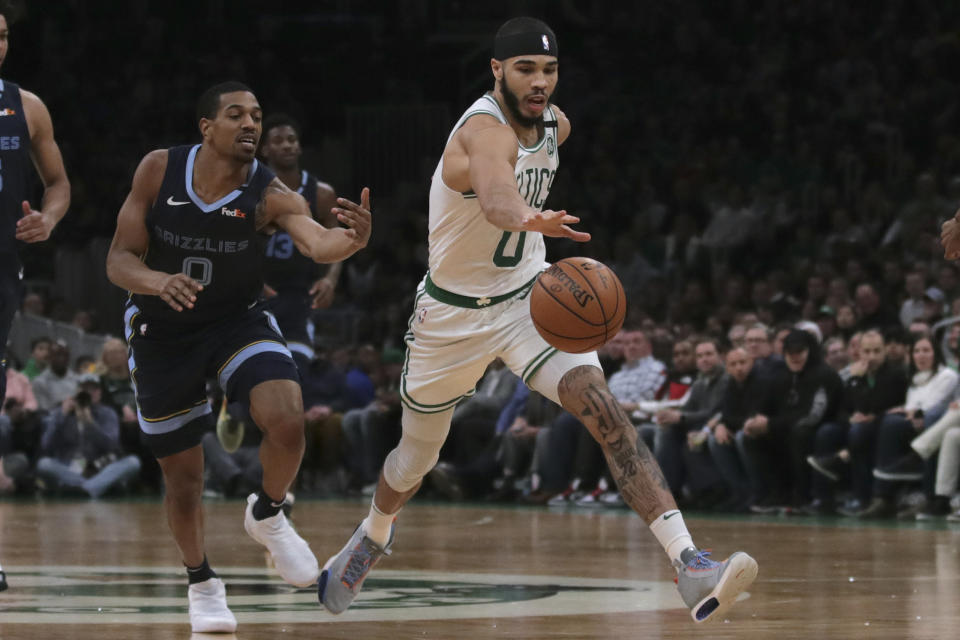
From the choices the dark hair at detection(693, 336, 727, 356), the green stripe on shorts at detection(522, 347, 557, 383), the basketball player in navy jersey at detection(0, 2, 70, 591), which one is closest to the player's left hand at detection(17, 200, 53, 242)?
the basketball player in navy jersey at detection(0, 2, 70, 591)

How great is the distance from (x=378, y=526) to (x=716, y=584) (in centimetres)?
204

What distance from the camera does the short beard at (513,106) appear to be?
21.2 feet

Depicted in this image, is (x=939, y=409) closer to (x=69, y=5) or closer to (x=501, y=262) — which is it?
(x=501, y=262)

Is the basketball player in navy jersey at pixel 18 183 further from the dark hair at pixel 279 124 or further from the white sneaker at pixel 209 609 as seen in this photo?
the dark hair at pixel 279 124

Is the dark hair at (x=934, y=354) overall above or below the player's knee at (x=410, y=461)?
below

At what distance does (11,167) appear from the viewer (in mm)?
7207

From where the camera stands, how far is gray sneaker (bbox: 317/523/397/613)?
676 cm

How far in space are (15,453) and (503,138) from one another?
11922 mm

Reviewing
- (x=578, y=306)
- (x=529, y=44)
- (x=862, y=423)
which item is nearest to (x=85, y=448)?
(x=862, y=423)

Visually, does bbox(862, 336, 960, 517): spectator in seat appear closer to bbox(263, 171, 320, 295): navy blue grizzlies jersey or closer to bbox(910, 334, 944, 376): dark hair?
bbox(910, 334, 944, 376): dark hair

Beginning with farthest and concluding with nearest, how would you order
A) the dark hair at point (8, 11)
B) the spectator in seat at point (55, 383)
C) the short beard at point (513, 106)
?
the spectator in seat at point (55, 383) → the dark hair at point (8, 11) → the short beard at point (513, 106)

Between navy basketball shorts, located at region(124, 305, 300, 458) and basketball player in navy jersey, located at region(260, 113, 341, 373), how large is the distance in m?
3.55

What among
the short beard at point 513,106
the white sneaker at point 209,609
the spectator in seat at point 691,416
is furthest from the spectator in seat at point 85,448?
the short beard at point 513,106

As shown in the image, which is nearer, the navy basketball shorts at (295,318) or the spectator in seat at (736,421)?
the navy basketball shorts at (295,318)
